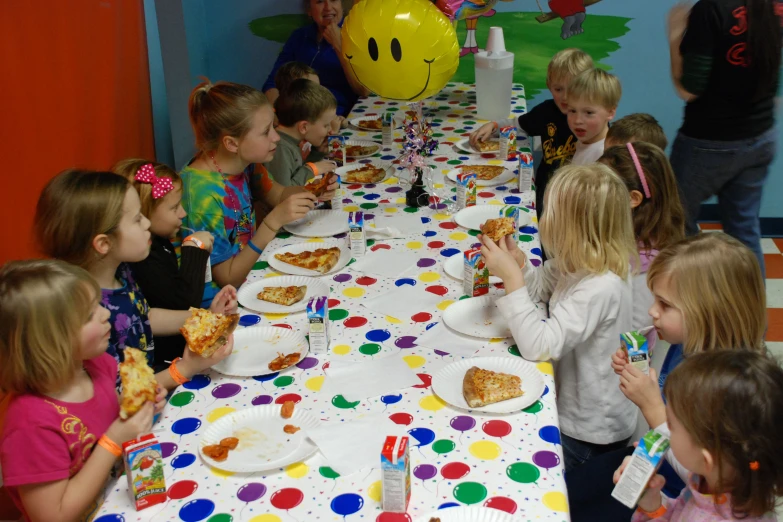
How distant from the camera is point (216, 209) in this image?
3.41m

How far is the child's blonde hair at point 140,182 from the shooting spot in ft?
9.45

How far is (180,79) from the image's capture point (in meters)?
5.61

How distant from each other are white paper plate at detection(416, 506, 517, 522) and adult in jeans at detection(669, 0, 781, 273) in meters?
2.80

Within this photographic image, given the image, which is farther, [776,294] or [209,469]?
[776,294]

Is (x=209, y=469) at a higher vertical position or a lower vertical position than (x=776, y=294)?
higher

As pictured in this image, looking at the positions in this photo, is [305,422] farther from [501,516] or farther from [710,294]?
[710,294]

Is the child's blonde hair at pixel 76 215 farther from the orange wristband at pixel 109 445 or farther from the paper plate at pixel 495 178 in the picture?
the paper plate at pixel 495 178

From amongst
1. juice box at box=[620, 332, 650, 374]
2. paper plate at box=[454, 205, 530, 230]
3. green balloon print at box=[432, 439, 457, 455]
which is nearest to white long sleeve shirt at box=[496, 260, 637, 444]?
juice box at box=[620, 332, 650, 374]

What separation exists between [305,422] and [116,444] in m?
0.50

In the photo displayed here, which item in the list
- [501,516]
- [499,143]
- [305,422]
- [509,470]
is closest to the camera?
[501,516]

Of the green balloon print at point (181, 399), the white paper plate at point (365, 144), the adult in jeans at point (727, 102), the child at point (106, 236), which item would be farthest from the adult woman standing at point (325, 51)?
the green balloon print at point (181, 399)

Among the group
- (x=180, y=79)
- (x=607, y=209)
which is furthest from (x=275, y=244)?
(x=180, y=79)

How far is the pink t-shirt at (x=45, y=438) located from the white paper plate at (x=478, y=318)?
1185mm

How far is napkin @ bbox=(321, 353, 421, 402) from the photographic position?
223 cm
